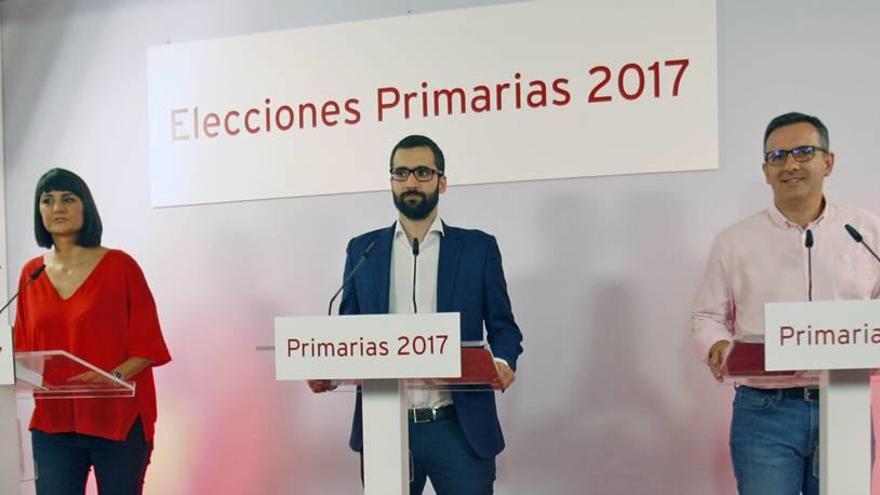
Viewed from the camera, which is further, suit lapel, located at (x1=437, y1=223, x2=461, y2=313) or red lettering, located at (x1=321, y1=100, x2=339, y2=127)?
red lettering, located at (x1=321, y1=100, x2=339, y2=127)

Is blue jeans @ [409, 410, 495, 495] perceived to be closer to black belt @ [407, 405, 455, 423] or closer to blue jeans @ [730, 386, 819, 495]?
black belt @ [407, 405, 455, 423]

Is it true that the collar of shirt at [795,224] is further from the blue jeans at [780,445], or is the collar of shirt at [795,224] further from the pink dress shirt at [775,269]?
the blue jeans at [780,445]

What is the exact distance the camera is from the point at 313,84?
9.94 feet

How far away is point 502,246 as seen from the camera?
2854 mm

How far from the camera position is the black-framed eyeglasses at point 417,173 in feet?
7.36

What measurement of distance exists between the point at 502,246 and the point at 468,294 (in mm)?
741

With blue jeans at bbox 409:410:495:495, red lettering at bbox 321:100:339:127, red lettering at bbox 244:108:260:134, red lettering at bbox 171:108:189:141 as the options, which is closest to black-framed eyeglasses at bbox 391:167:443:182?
blue jeans at bbox 409:410:495:495

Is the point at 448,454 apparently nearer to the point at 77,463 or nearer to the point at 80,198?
the point at 77,463

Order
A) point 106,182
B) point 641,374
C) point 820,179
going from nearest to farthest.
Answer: point 820,179
point 641,374
point 106,182

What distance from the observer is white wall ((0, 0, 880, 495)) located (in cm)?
264

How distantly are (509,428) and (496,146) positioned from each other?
1130 mm

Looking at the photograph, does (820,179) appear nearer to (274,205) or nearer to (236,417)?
(274,205)

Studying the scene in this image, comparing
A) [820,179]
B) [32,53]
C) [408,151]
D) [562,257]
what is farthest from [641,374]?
[32,53]

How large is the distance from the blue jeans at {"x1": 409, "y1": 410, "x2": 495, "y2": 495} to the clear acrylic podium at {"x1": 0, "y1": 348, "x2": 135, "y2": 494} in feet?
2.68
